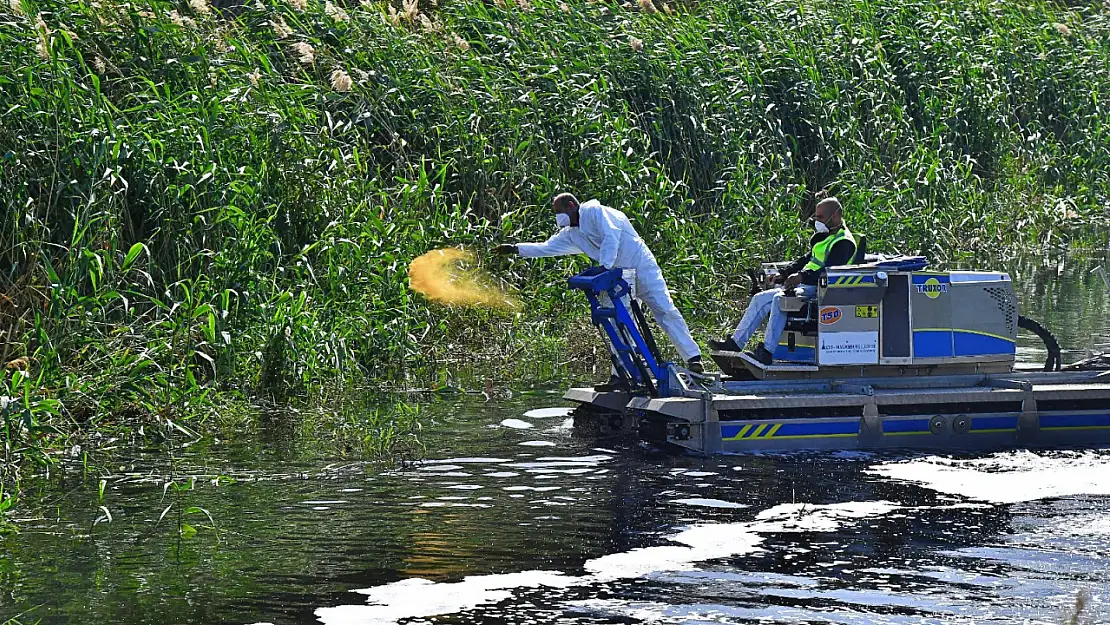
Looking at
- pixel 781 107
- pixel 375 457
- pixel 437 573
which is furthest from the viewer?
pixel 781 107

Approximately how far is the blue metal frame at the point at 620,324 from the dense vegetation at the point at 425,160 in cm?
249

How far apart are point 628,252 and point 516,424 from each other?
155 centimetres

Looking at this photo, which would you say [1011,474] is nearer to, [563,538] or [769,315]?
[769,315]

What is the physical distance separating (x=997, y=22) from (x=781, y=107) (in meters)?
6.02

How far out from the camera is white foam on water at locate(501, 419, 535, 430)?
1305 cm

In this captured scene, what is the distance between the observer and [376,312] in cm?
1481

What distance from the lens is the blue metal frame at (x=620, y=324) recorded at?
12500mm

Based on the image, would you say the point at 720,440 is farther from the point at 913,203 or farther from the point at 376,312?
the point at 913,203

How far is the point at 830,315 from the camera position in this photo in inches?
497

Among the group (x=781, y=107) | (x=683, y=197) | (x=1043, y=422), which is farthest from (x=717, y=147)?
(x=1043, y=422)

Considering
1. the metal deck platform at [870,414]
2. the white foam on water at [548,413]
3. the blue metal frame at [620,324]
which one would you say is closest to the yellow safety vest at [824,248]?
the metal deck platform at [870,414]

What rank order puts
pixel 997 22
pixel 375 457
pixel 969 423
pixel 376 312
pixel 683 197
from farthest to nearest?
pixel 997 22, pixel 683 197, pixel 376 312, pixel 969 423, pixel 375 457

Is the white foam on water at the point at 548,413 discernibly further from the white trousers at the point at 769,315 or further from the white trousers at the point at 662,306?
the white trousers at the point at 769,315

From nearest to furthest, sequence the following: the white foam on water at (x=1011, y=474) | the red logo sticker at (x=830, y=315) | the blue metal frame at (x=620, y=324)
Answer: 1. the white foam on water at (x=1011, y=474)
2. the blue metal frame at (x=620, y=324)
3. the red logo sticker at (x=830, y=315)
